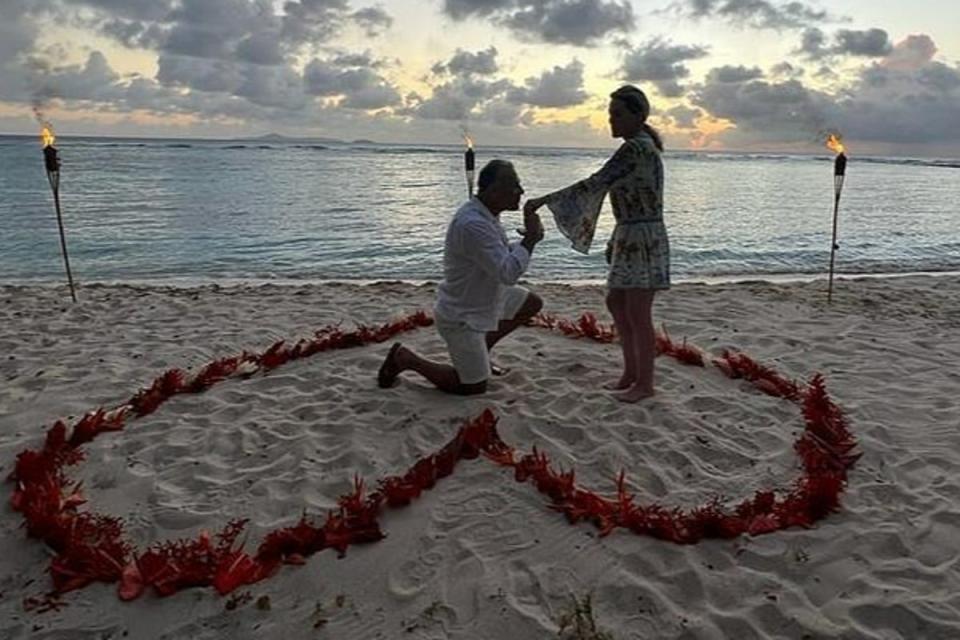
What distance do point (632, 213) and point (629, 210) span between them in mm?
32

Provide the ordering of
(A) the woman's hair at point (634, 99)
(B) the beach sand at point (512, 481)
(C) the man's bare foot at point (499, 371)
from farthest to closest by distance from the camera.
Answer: (C) the man's bare foot at point (499, 371), (A) the woman's hair at point (634, 99), (B) the beach sand at point (512, 481)

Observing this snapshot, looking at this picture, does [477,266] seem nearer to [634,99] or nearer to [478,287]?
[478,287]

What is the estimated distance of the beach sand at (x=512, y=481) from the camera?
3596mm

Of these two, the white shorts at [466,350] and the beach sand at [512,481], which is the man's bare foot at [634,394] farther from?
the white shorts at [466,350]

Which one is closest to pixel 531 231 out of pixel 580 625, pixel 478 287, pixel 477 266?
pixel 477 266

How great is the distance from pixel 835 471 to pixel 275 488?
139 inches

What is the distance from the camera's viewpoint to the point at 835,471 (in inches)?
191

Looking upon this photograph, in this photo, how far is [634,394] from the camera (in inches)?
233

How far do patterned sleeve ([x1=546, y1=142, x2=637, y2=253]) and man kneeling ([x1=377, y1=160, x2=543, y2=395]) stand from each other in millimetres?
293

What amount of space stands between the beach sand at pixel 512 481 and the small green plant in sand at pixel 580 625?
0.21 ft

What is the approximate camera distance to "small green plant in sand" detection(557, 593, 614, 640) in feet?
11.1

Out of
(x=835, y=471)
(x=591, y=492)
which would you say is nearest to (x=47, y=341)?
(x=591, y=492)

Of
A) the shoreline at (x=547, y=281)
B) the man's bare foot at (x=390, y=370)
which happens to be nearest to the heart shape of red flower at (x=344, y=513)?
the man's bare foot at (x=390, y=370)

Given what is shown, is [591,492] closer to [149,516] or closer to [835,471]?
[835,471]
